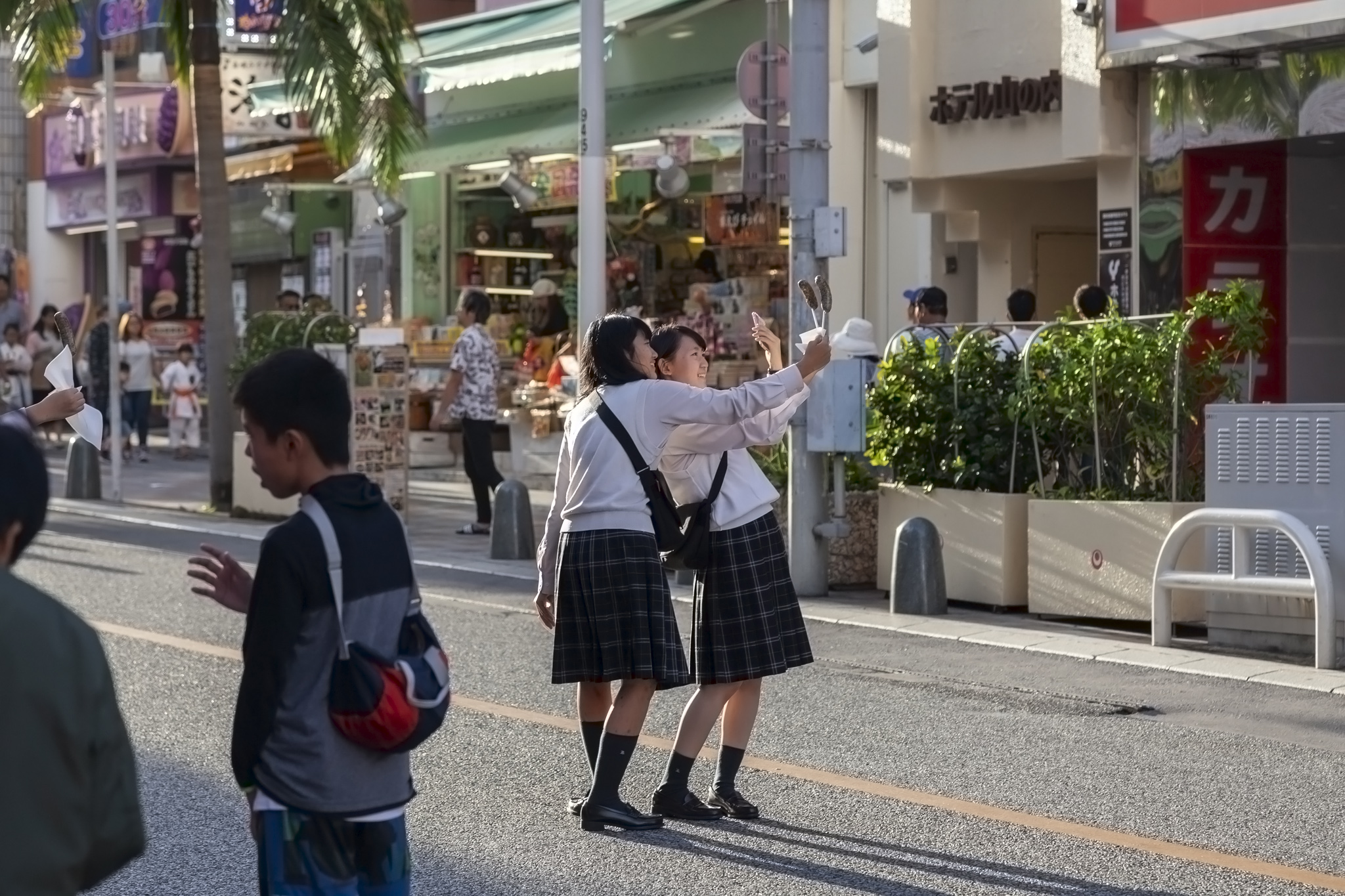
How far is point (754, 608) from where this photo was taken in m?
7.17

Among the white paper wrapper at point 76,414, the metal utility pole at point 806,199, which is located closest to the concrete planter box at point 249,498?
the metal utility pole at point 806,199

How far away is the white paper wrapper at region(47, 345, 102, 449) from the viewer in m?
5.15

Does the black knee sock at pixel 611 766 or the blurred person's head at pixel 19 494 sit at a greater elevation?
the blurred person's head at pixel 19 494

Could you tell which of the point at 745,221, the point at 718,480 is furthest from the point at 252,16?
the point at 718,480

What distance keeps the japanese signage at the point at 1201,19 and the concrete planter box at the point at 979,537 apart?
14.7 ft

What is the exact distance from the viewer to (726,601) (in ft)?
23.5

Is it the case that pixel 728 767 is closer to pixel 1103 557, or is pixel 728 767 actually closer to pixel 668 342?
pixel 668 342

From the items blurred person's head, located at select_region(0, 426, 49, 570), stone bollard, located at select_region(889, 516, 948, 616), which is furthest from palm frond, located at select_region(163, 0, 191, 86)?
blurred person's head, located at select_region(0, 426, 49, 570)

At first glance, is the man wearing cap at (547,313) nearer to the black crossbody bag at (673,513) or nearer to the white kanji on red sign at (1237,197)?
the white kanji on red sign at (1237,197)

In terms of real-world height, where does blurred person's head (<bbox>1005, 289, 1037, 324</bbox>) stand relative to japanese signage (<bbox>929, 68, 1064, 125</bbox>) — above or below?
below

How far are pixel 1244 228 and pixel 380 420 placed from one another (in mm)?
7115

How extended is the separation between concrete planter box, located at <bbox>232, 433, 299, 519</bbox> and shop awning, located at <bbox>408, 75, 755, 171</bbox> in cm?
516

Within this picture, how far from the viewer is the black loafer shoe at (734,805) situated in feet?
23.8

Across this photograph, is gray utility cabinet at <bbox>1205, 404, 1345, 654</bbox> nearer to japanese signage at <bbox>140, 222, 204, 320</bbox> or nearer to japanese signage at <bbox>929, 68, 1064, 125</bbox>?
japanese signage at <bbox>929, 68, 1064, 125</bbox>
